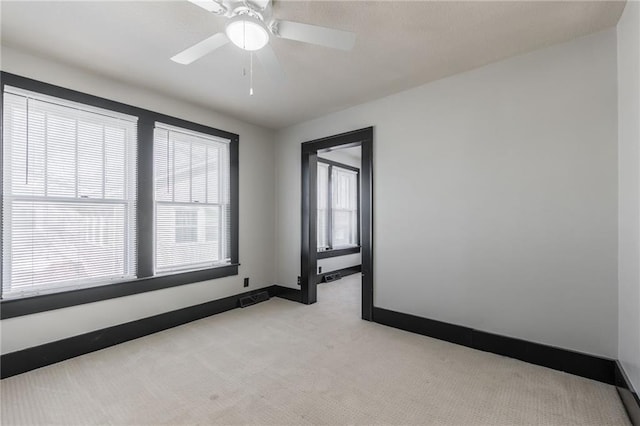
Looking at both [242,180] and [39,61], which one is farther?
[242,180]

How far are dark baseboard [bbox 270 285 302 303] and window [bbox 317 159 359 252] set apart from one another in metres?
1.27

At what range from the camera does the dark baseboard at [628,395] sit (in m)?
1.65

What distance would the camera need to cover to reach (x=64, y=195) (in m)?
2.54

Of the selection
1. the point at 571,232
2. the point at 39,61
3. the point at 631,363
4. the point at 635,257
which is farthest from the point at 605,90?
the point at 39,61

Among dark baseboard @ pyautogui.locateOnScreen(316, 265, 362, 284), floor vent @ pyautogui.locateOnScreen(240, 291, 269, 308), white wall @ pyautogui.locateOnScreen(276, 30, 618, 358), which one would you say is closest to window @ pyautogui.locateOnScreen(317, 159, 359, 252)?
dark baseboard @ pyautogui.locateOnScreen(316, 265, 362, 284)

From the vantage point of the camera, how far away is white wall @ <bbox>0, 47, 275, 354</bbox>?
2.37 meters

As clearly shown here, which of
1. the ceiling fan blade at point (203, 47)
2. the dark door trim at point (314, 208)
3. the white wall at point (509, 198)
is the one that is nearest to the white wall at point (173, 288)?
the dark door trim at point (314, 208)

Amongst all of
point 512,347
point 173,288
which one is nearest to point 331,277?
point 173,288

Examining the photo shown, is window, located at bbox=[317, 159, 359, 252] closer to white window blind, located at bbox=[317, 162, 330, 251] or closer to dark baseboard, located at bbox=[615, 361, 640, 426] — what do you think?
white window blind, located at bbox=[317, 162, 330, 251]

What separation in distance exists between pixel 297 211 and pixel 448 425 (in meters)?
3.11

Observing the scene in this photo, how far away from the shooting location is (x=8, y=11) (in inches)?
75.1

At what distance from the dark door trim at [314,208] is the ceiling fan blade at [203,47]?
6.77 feet

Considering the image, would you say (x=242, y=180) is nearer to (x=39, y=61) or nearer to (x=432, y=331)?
(x=39, y=61)

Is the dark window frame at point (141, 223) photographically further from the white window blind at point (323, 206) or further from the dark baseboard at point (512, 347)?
the dark baseboard at point (512, 347)
